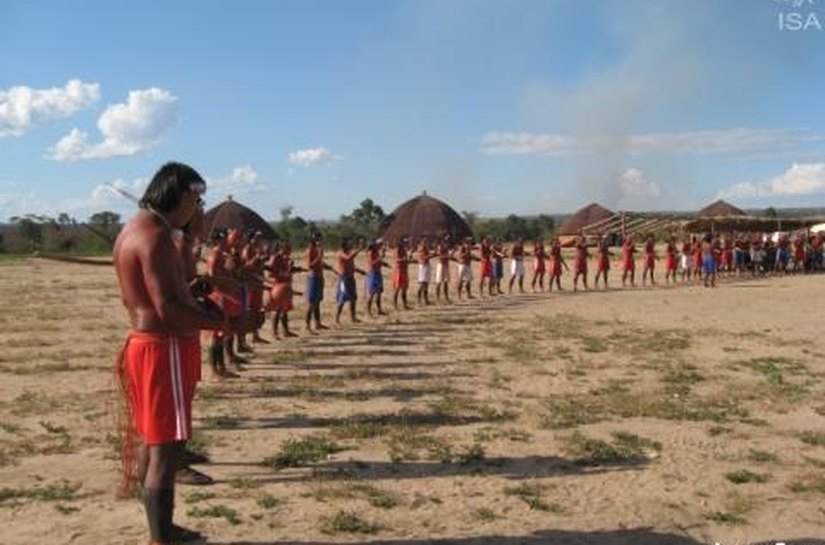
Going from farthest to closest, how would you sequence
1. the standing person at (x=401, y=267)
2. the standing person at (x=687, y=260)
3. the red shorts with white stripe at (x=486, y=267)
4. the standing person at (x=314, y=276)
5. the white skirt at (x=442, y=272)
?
the standing person at (x=687, y=260), the red shorts with white stripe at (x=486, y=267), the white skirt at (x=442, y=272), the standing person at (x=401, y=267), the standing person at (x=314, y=276)

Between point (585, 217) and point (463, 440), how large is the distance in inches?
1724

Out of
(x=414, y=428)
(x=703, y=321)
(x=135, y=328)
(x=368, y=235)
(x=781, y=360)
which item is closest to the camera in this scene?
(x=135, y=328)

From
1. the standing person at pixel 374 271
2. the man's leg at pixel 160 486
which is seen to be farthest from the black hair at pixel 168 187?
the standing person at pixel 374 271

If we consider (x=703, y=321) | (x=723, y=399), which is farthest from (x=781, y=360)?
(x=703, y=321)

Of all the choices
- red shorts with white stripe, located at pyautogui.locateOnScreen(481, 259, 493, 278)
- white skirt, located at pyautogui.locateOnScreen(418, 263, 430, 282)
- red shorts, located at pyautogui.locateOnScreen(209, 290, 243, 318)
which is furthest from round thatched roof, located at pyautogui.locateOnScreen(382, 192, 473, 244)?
red shorts, located at pyautogui.locateOnScreen(209, 290, 243, 318)

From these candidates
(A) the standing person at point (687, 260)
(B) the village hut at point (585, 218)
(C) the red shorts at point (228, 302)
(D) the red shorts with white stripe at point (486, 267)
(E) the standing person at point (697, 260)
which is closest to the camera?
(C) the red shorts at point (228, 302)

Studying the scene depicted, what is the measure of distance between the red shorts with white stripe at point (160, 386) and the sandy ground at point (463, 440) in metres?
0.89

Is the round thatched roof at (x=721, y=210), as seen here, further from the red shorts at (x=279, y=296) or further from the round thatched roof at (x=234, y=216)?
the red shorts at (x=279, y=296)

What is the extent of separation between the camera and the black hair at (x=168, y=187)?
4562 mm

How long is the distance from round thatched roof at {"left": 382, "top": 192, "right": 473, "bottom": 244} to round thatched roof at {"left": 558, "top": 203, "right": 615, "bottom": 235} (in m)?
8.34

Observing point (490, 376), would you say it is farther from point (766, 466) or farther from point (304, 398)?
point (766, 466)

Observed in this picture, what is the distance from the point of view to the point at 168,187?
4578 mm

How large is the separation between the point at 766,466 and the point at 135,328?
4.45m

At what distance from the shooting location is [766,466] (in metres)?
6.59
